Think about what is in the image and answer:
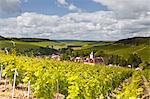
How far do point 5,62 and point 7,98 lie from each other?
777cm

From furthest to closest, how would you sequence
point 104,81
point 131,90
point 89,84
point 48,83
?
point 104,81, point 48,83, point 89,84, point 131,90

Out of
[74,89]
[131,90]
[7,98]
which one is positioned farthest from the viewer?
[7,98]

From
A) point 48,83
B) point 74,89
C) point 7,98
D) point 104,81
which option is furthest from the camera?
point 104,81

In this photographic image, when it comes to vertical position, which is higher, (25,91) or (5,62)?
(5,62)

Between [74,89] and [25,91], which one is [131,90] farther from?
[25,91]

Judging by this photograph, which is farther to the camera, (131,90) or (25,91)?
(25,91)

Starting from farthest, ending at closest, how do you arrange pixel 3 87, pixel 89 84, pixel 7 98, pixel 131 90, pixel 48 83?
pixel 3 87, pixel 7 98, pixel 48 83, pixel 89 84, pixel 131 90

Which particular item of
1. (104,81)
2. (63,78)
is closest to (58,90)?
(63,78)

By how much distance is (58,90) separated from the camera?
2500 centimetres

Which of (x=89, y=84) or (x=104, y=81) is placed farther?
(x=104, y=81)

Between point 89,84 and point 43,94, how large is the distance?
317cm

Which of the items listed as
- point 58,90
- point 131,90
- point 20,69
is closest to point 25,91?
point 20,69

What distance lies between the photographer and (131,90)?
15602 millimetres

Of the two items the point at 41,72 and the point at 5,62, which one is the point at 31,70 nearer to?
the point at 41,72
